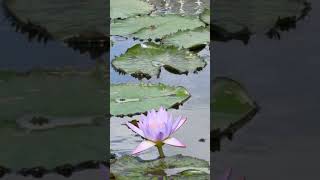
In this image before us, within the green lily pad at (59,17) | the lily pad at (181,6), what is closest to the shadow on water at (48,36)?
the green lily pad at (59,17)

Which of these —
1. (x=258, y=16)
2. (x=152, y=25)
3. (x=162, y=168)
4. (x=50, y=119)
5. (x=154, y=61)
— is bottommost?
(x=162, y=168)

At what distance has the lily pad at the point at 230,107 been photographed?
2051 mm

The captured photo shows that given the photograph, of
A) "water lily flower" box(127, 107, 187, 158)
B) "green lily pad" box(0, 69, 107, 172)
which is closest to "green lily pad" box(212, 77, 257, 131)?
"green lily pad" box(0, 69, 107, 172)

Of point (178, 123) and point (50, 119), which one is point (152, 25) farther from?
point (178, 123)

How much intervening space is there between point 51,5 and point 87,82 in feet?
1.25

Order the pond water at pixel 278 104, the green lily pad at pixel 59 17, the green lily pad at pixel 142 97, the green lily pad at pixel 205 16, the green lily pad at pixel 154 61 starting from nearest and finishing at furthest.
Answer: the pond water at pixel 278 104 < the green lily pad at pixel 142 97 < the green lily pad at pixel 59 17 < the green lily pad at pixel 154 61 < the green lily pad at pixel 205 16

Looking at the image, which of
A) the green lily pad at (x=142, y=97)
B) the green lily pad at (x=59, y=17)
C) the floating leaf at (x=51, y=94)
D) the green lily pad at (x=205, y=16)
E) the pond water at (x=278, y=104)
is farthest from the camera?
the green lily pad at (x=205, y=16)

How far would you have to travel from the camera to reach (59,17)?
7.39ft

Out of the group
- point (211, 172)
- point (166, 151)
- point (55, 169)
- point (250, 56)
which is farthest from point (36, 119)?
point (250, 56)

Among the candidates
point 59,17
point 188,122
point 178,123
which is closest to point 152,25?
point 59,17

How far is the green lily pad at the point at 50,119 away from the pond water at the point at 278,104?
45 centimetres

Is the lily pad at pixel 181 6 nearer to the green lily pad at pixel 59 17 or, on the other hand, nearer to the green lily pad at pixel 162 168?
the green lily pad at pixel 59 17

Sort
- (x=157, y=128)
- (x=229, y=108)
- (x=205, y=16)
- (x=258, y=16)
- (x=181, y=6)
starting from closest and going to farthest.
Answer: (x=157, y=128) < (x=229, y=108) < (x=258, y=16) < (x=205, y=16) < (x=181, y=6)

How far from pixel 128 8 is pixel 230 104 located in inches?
30.8
